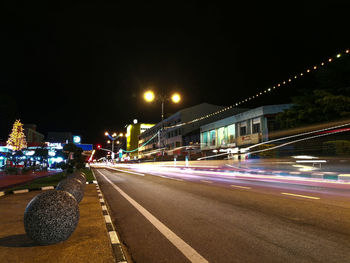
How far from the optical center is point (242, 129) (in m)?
42.5

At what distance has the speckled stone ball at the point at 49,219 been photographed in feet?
14.0

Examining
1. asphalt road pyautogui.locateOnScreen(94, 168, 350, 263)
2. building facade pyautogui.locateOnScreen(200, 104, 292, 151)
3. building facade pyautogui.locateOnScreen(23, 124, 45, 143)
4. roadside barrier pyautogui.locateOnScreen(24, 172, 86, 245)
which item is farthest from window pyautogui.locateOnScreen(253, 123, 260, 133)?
building facade pyautogui.locateOnScreen(23, 124, 45, 143)

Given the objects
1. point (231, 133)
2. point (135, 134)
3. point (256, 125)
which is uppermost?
point (135, 134)

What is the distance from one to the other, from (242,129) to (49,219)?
40.2m

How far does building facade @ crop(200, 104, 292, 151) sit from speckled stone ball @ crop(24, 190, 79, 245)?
34.7m

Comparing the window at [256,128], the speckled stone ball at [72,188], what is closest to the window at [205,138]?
the window at [256,128]

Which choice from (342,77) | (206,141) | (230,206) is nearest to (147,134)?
(206,141)

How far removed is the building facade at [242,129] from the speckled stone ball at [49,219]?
114 ft

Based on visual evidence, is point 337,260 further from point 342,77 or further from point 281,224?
point 342,77

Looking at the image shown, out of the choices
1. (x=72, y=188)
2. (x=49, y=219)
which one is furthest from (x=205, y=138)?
(x=49, y=219)

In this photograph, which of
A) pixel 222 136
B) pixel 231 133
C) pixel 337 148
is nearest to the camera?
pixel 337 148

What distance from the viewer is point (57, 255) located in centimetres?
398

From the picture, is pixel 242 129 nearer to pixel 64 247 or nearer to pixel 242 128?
pixel 242 128

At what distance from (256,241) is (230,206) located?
3.45 metres
